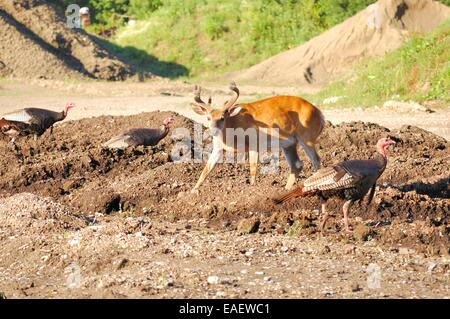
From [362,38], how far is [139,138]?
1544 cm

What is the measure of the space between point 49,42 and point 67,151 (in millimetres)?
14661

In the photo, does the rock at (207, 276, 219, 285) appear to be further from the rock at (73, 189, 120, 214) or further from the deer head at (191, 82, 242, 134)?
the deer head at (191, 82, 242, 134)

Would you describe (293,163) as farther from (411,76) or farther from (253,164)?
(411,76)

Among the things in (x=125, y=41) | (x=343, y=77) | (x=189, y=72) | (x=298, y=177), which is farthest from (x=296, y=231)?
(x=125, y=41)

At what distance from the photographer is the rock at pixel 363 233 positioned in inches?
417

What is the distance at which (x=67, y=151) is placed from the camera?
53.4 ft

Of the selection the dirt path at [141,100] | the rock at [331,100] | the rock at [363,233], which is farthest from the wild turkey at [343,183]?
the rock at [331,100]

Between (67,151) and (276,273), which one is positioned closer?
(276,273)

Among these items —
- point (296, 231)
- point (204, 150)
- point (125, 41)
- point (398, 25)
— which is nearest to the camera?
point (296, 231)

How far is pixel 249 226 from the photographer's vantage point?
1112cm

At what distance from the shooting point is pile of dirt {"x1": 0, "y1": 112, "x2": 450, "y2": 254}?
1145 cm

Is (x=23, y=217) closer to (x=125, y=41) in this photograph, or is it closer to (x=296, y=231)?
(x=296, y=231)

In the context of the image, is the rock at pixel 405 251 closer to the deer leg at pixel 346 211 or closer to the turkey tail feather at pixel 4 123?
the deer leg at pixel 346 211

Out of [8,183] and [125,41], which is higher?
[8,183]
